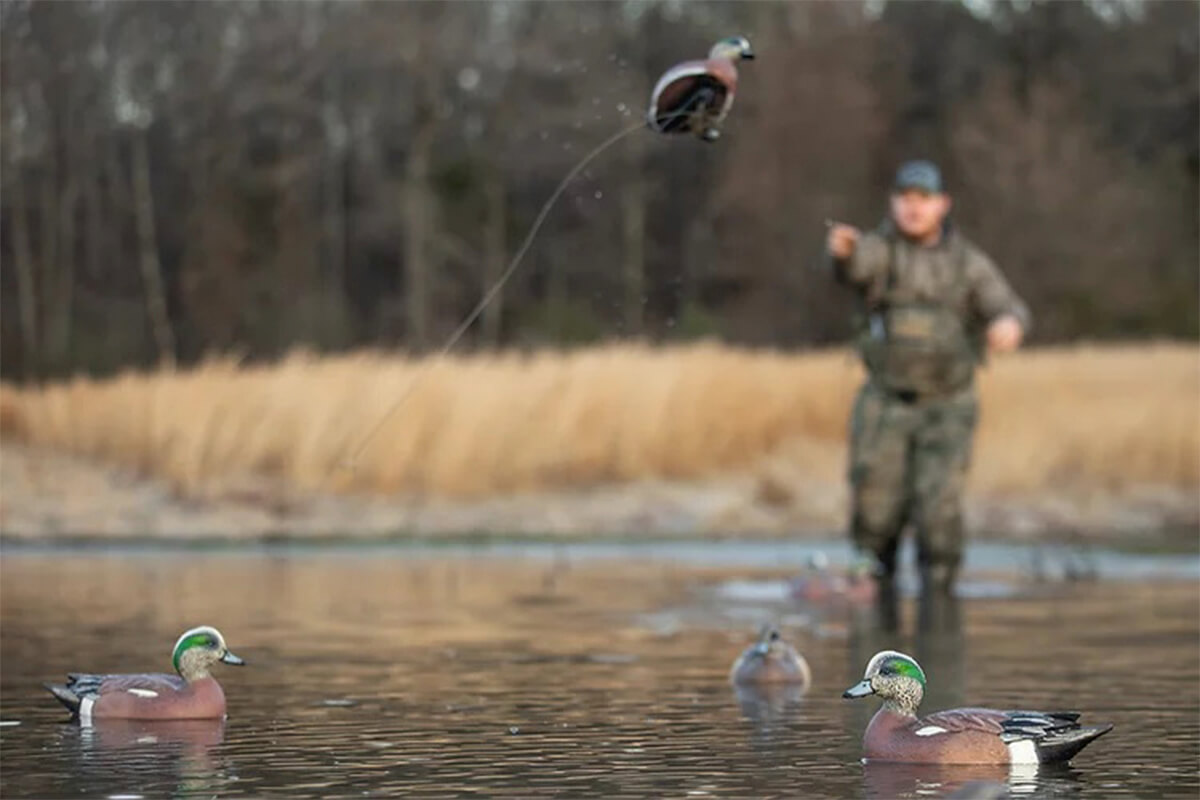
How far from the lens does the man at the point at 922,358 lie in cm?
1605

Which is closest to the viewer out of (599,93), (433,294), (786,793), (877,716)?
(786,793)

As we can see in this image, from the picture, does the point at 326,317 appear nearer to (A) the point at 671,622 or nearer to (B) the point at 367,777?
(A) the point at 671,622

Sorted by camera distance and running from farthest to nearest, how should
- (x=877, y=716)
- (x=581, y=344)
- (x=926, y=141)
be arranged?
→ (x=926, y=141) → (x=581, y=344) → (x=877, y=716)

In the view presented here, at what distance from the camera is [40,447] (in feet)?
82.3

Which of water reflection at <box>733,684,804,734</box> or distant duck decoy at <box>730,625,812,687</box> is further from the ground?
distant duck decoy at <box>730,625,812,687</box>

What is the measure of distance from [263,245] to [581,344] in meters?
10.1

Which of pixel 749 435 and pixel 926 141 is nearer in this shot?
pixel 749 435

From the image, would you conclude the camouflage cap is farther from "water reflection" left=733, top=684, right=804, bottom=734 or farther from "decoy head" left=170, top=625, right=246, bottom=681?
"decoy head" left=170, top=625, right=246, bottom=681

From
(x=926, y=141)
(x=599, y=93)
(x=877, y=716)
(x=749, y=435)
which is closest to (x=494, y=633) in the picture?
(x=877, y=716)

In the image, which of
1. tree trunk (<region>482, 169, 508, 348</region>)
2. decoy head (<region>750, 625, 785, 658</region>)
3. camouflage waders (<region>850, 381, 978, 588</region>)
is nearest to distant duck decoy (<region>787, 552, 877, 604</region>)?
camouflage waders (<region>850, 381, 978, 588</region>)

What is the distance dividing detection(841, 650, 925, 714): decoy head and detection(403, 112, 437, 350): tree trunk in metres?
36.3

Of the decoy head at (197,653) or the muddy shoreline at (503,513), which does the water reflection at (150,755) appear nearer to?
the decoy head at (197,653)

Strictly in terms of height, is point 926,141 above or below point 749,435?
above

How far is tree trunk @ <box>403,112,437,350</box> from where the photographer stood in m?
47.3
